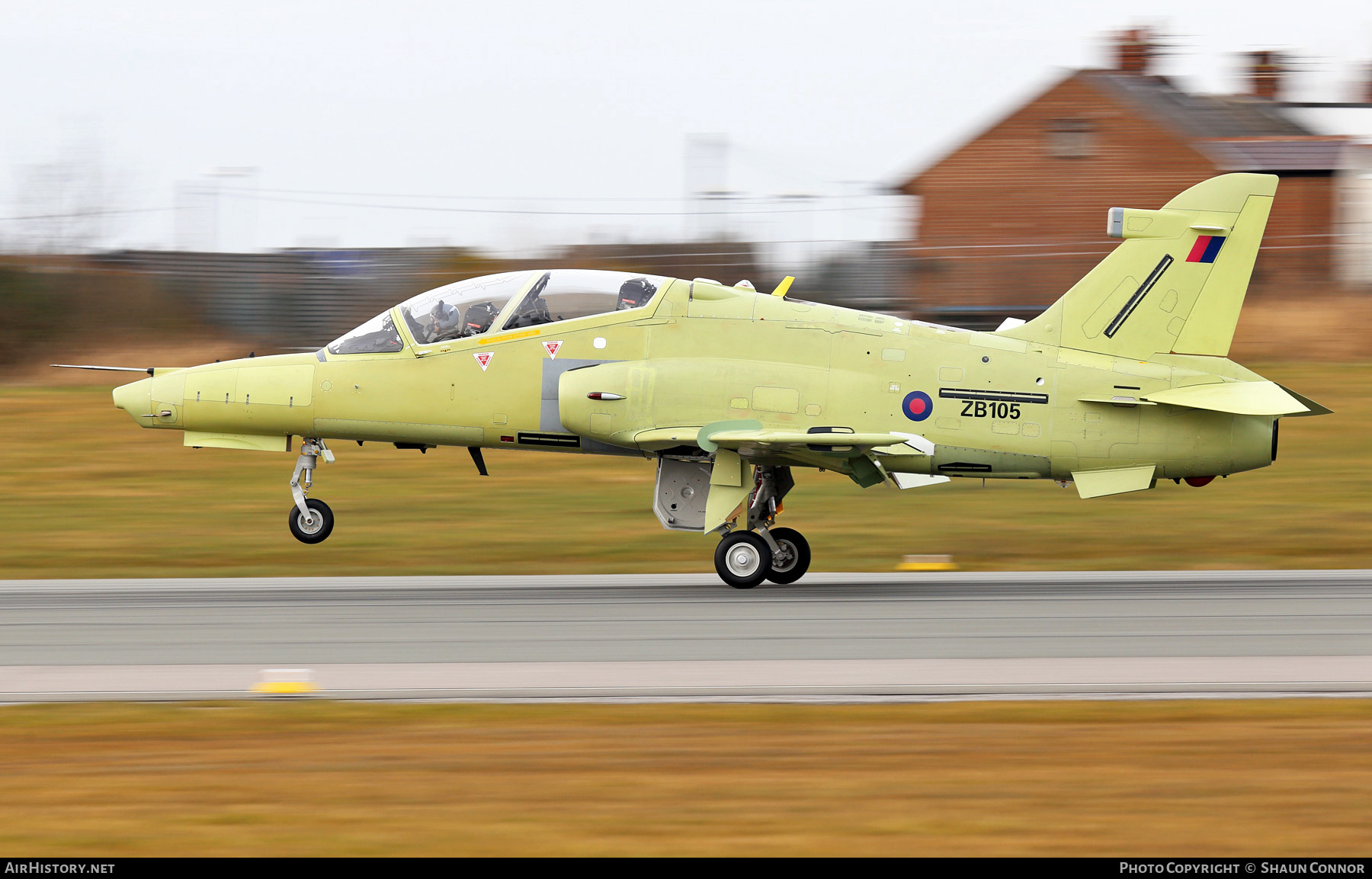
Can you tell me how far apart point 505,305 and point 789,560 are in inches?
145

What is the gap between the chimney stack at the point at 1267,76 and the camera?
45.1 m

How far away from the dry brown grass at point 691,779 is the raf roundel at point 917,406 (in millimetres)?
4877

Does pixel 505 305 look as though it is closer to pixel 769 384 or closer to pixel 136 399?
pixel 769 384

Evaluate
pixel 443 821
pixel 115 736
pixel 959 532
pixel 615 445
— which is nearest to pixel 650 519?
pixel 959 532

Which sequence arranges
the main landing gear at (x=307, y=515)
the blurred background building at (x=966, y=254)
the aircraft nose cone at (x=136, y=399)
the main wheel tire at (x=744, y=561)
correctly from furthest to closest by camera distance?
the blurred background building at (x=966, y=254)
the main landing gear at (x=307, y=515)
the aircraft nose cone at (x=136, y=399)
the main wheel tire at (x=744, y=561)

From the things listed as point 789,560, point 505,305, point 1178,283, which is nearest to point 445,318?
point 505,305

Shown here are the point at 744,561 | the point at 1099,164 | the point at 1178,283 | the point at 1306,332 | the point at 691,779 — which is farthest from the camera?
the point at 1099,164

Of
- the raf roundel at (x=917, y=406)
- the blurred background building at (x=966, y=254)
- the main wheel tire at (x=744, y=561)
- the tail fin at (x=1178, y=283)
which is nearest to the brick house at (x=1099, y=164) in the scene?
the blurred background building at (x=966, y=254)

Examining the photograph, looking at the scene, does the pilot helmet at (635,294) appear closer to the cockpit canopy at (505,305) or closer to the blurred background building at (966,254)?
the cockpit canopy at (505,305)

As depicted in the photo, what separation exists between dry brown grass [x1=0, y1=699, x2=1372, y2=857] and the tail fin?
5292mm

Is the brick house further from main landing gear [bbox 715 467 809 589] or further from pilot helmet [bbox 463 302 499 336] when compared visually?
pilot helmet [bbox 463 302 499 336]

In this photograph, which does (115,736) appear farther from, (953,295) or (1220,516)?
(953,295)

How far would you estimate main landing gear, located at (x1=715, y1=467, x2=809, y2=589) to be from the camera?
13.5m

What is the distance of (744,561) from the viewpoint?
532 inches
